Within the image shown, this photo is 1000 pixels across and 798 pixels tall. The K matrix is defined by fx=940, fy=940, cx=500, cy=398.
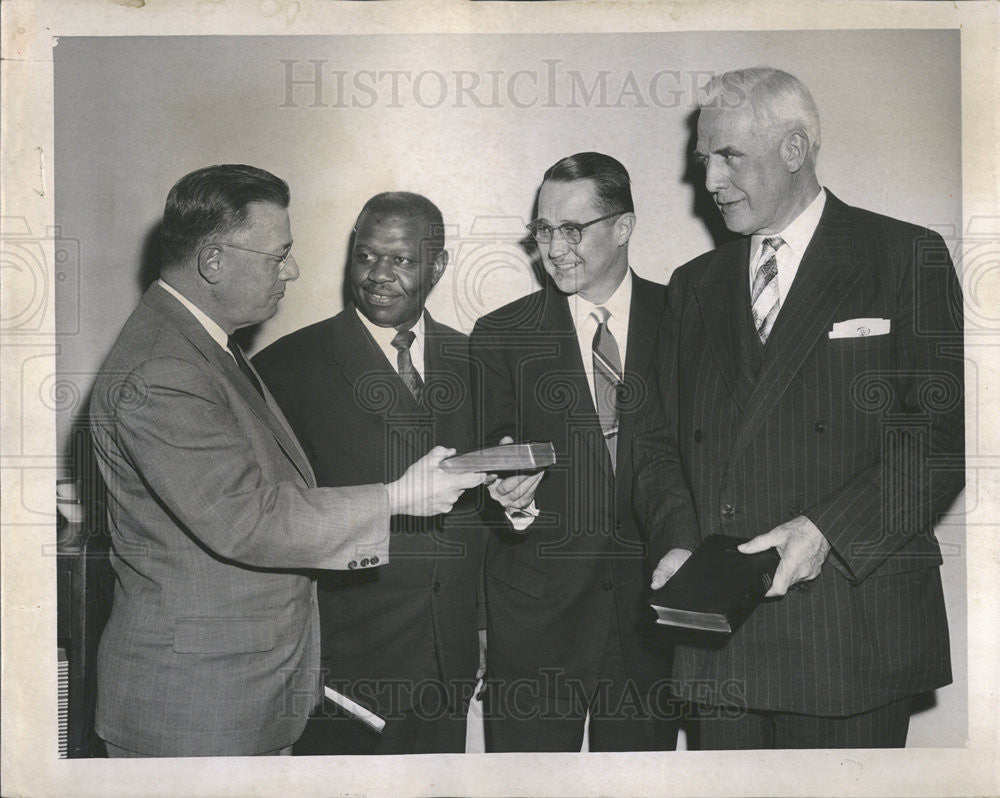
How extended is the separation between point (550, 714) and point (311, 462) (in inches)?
39.2

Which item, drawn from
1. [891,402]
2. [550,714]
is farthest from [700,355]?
[550,714]

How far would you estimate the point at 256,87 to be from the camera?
2705 mm

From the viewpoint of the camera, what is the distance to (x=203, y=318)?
8.09ft

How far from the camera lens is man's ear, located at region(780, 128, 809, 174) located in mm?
2598

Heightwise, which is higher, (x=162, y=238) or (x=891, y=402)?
(x=162, y=238)

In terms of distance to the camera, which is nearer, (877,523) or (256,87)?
(877,523)

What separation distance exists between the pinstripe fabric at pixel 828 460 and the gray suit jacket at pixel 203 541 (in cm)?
93

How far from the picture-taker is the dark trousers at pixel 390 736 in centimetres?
268

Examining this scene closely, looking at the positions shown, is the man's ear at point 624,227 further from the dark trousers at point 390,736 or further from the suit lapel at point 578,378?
the dark trousers at point 390,736

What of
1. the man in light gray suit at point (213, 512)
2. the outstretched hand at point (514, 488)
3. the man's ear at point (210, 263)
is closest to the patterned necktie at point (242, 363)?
the man in light gray suit at point (213, 512)

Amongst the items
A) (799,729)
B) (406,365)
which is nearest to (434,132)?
(406,365)

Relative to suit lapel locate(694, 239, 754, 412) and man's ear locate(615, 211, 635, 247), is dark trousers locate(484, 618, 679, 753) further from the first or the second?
man's ear locate(615, 211, 635, 247)

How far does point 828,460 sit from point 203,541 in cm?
166

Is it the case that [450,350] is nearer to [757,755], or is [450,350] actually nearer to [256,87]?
[256,87]
